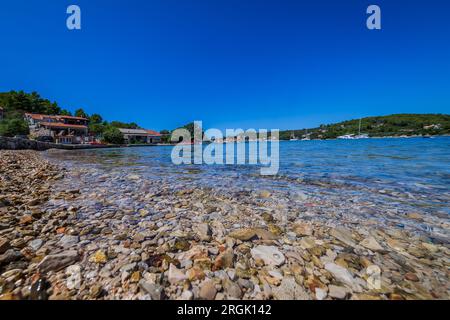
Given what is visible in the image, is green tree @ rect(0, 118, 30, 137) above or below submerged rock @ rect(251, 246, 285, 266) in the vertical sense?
above

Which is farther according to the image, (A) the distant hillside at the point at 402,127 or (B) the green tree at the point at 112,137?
(A) the distant hillside at the point at 402,127

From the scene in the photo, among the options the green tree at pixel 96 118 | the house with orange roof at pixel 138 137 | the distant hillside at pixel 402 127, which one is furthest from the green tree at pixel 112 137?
the distant hillside at pixel 402 127

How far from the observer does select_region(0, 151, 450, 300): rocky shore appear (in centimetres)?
142

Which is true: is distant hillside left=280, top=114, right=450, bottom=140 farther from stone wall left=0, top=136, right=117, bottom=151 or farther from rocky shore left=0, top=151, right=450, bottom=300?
stone wall left=0, top=136, right=117, bottom=151

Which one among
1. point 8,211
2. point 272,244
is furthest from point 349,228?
point 8,211

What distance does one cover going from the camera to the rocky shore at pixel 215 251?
1.42m

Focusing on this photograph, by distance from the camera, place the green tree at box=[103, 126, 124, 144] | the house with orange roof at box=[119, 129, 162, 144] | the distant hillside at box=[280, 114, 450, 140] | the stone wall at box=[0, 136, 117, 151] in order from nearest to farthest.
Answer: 1. the stone wall at box=[0, 136, 117, 151]
2. the green tree at box=[103, 126, 124, 144]
3. the distant hillside at box=[280, 114, 450, 140]
4. the house with orange roof at box=[119, 129, 162, 144]

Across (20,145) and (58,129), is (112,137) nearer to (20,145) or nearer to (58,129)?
(58,129)

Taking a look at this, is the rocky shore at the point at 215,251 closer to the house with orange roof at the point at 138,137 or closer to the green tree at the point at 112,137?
the green tree at the point at 112,137

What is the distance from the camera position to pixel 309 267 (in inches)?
67.5

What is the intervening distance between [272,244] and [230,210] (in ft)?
4.00

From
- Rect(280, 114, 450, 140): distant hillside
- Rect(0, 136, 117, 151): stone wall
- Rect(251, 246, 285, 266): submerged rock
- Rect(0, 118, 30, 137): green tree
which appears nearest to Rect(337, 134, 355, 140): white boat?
Rect(280, 114, 450, 140): distant hillside

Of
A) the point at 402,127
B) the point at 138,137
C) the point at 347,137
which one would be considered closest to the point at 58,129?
the point at 138,137
